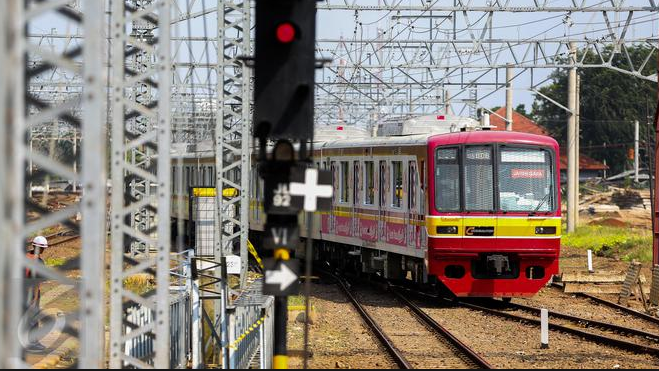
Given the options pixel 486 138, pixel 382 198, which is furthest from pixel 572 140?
pixel 486 138

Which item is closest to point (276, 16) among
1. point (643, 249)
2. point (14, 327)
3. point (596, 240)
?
point (14, 327)

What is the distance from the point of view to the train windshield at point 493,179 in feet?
63.1

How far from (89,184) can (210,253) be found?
14.1 metres

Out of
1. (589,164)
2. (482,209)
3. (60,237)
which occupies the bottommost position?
(60,237)

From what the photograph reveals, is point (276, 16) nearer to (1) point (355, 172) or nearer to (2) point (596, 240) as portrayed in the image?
(1) point (355, 172)

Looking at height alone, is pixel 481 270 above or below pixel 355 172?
below

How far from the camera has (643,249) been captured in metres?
32.5

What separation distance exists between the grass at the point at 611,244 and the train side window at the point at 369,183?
1080 centimetres

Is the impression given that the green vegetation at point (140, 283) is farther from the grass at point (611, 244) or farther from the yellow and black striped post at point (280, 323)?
the grass at point (611, 244)

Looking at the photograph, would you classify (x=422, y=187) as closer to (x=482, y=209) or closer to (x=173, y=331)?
(x=482, y=209)

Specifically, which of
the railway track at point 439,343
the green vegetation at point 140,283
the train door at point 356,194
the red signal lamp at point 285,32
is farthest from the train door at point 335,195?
the red signal lamp at point 285,32

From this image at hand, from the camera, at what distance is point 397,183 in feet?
69.1

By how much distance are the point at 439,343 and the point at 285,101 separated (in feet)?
28.1

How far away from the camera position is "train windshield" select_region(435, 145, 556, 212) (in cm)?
1922
